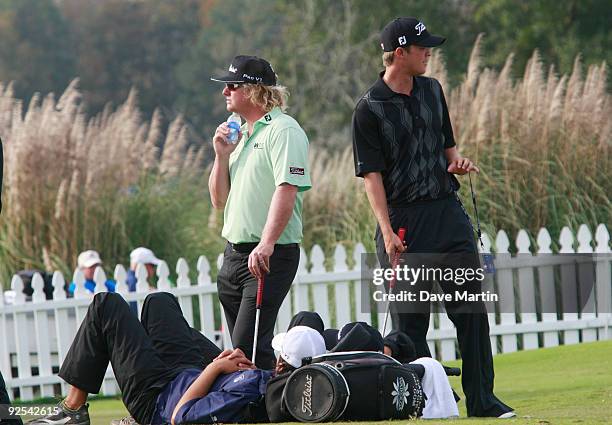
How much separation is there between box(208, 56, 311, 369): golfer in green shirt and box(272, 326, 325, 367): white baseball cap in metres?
0.41

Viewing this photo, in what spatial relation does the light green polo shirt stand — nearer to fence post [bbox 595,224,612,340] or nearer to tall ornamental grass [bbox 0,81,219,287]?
fence post [bbox 595,224,612,340]

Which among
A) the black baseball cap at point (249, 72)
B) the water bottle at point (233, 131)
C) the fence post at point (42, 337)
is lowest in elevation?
the fence post at point (42, 337)

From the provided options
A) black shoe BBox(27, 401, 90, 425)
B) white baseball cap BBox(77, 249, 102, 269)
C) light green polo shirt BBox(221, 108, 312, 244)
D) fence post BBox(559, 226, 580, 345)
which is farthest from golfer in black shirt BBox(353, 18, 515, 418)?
white baseball cap BBox(77, 249, 102, 269)

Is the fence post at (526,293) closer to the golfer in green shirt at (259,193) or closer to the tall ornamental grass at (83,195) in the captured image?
the tall ornamental grass at (83,195)

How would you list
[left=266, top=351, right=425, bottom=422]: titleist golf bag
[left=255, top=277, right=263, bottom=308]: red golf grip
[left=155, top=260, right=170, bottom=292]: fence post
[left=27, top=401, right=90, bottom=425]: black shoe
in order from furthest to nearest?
1. [left=155, top=260, right=170, bottom=292]: fence post
2. [left=255, top=277, right=263, bottom=308]: red golf grip
3. [left=27, top=401, right=90, bottom=425]: black shoe
4. [left=266, top=351, right=425, bottom=422]: titleist golf bag

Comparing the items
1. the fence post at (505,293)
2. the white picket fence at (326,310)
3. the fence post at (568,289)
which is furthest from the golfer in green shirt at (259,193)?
the fence post at (568,289)

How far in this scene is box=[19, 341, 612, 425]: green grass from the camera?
6.86m

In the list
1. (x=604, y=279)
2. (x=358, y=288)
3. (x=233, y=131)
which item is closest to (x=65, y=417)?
(x=233, y=131)

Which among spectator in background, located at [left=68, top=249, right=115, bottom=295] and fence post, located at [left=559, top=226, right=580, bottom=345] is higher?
spectator in background, located at [left=68, top=249, right=115, bottom=295]

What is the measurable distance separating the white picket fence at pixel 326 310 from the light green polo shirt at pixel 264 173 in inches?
195

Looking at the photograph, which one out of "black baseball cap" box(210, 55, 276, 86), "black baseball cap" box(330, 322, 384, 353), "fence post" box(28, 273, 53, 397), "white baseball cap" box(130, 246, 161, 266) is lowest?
"fence post" box(28, 273, 53, 397)

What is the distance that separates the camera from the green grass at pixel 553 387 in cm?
686

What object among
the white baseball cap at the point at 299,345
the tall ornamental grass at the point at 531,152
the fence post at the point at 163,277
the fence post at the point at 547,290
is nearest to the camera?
the white baseball cap at the point at 299,345

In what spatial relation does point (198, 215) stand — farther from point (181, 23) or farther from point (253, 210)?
point (181, 23)
